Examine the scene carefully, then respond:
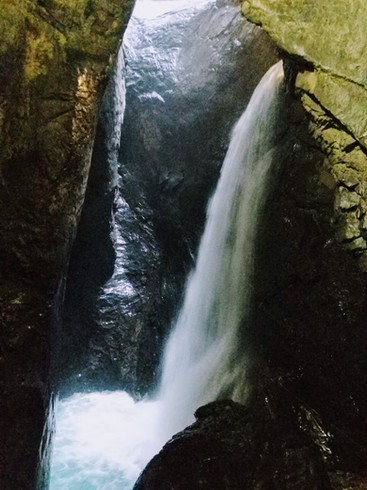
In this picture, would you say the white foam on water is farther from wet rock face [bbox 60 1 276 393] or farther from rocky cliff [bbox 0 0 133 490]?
rocky cliff [bbox 0 0 133 490]

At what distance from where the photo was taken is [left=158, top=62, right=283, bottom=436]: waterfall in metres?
6.97

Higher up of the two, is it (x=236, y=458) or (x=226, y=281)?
(x=226, y=281)

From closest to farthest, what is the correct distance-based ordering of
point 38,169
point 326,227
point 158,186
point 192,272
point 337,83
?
point 337,83
point 38,169
point 326,227
point 192,272
point 158,186

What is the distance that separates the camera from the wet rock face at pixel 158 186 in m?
9.38

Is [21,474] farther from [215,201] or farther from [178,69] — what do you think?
[178,69]

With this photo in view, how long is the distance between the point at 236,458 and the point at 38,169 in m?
4.08

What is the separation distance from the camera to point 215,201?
29.6 feet

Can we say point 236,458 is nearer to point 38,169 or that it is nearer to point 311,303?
point 311,303

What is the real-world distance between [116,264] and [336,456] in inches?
257

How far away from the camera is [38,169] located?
495 centimetres

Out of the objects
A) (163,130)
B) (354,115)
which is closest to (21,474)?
(354,115)

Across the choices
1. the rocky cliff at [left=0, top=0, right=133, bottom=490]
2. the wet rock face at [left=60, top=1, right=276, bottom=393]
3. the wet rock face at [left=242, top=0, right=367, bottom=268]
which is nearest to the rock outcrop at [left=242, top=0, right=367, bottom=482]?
the wet rock face at [left=242, top=0, right=367, bottom=268]

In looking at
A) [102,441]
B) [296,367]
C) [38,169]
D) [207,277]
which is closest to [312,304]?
[296,367]

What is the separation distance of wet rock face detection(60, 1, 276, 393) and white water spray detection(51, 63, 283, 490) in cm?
65
